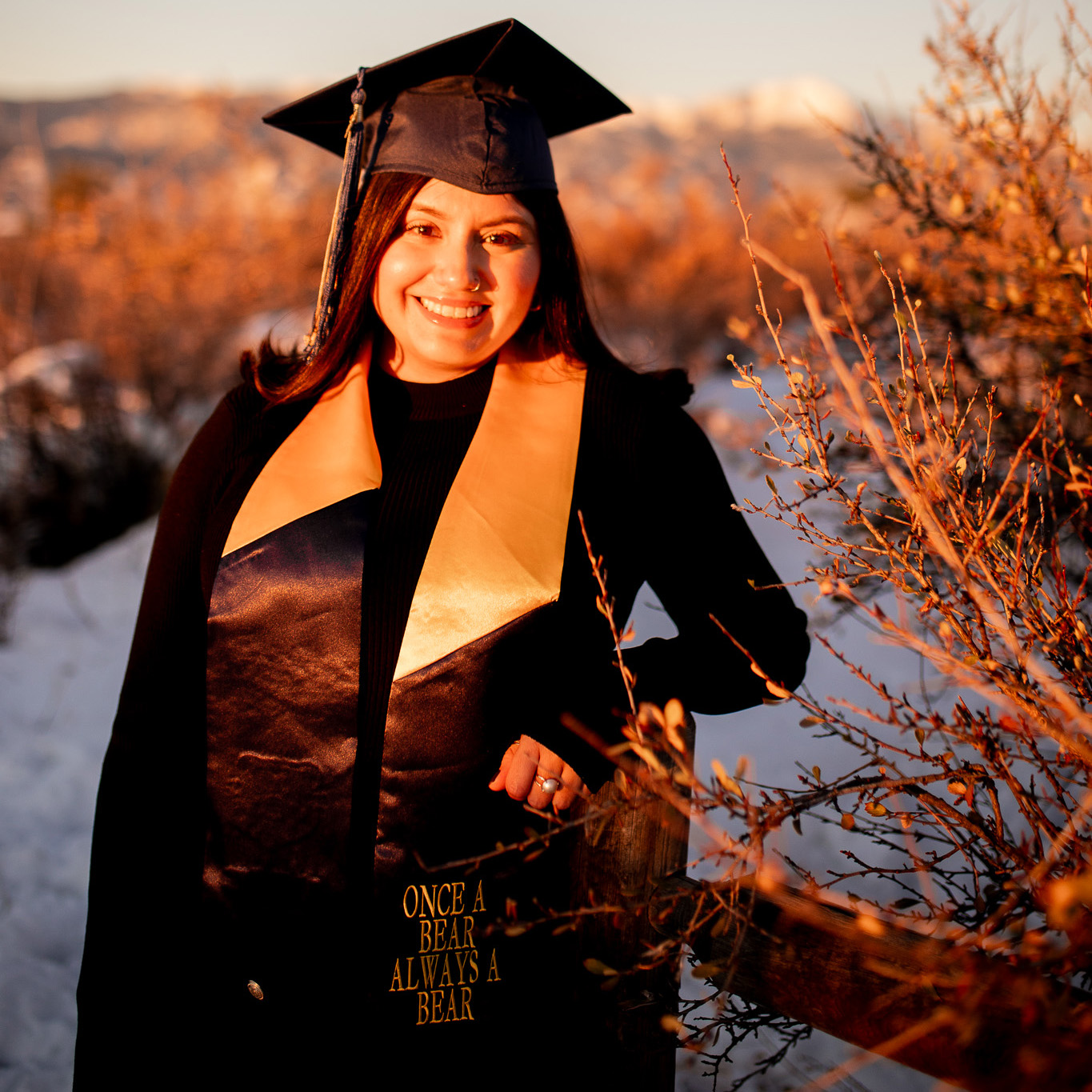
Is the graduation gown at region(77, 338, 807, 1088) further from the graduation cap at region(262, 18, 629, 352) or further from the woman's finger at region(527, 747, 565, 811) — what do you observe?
the graduation cap at region(262, 18, 629, 352)

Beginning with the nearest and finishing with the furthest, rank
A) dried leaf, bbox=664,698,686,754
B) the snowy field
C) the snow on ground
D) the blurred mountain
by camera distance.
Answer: dried leaf, bbox=664,698,686,754, the snowy field, the snow on ground, the blurred mountain

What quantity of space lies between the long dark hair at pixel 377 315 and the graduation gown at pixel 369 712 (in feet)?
0.59

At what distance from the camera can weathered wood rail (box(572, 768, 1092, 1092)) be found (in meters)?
0.79

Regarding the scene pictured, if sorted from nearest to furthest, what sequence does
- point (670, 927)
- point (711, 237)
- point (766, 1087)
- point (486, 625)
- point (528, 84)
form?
point (670, 927), point (486, 625), point (528, 84), point (766, 1087), point (711, 237)

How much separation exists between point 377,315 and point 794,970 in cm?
151

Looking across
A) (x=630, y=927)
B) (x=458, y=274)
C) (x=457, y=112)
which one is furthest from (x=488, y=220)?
(x=630, y=927)

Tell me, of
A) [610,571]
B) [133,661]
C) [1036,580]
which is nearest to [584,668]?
[610,571]

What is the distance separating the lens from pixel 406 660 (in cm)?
147

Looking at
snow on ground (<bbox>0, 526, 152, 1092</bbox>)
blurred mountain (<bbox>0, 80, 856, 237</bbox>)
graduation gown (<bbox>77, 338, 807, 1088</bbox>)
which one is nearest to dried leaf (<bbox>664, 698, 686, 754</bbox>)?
graduation gown (<bbox>77, 338, 807, 1088</bbox>)

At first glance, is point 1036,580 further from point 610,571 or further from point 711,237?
point 711,237

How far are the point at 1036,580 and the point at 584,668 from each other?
75 centimetres

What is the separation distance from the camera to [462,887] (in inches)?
58.1

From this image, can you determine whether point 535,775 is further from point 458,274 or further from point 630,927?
point 458,274

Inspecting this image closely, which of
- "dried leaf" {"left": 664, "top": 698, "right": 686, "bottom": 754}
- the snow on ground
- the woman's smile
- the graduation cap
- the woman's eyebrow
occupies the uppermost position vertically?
the graduation cap
